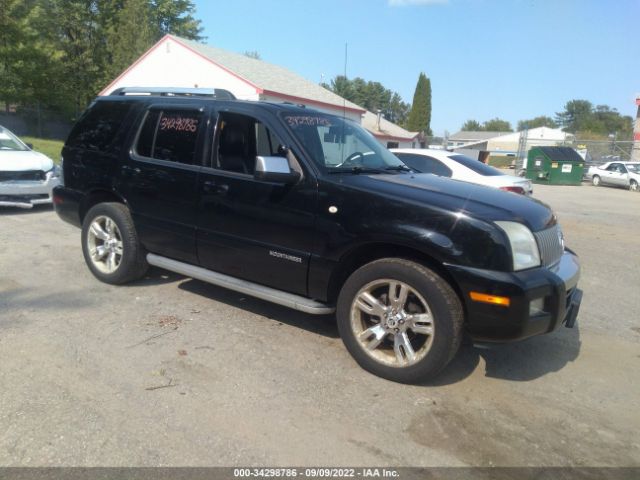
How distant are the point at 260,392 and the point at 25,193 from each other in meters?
7.43

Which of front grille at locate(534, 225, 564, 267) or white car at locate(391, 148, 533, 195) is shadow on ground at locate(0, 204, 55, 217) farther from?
front grille at locate(534, 225, 564, 267)

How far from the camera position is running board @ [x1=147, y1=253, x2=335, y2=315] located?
3834 millimetres

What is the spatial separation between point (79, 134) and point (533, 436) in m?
5.03

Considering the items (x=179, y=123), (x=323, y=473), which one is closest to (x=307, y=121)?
(x=179, y=123)

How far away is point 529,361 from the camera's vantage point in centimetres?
400

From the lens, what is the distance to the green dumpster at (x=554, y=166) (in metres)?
26.8

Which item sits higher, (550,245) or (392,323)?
(550,245)

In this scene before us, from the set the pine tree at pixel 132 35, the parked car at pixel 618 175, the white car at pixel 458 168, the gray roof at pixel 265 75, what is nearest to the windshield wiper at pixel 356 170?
the white car at pixel 458 168

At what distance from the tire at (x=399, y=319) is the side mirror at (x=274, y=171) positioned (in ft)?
2.80

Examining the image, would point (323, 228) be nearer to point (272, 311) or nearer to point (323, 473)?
point (272, 311)

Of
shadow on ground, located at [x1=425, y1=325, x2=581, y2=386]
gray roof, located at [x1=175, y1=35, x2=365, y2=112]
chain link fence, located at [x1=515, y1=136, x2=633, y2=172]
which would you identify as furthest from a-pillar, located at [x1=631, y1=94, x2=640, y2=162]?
shadow on ground, located at [x1=425, y1=325, x2=581, y2=386]

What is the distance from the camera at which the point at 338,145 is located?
4266 millimetres

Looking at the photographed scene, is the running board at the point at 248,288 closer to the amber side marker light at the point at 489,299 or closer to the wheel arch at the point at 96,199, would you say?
the wheel arch at the point at 96,199

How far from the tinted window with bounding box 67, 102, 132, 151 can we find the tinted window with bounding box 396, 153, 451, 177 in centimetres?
522
